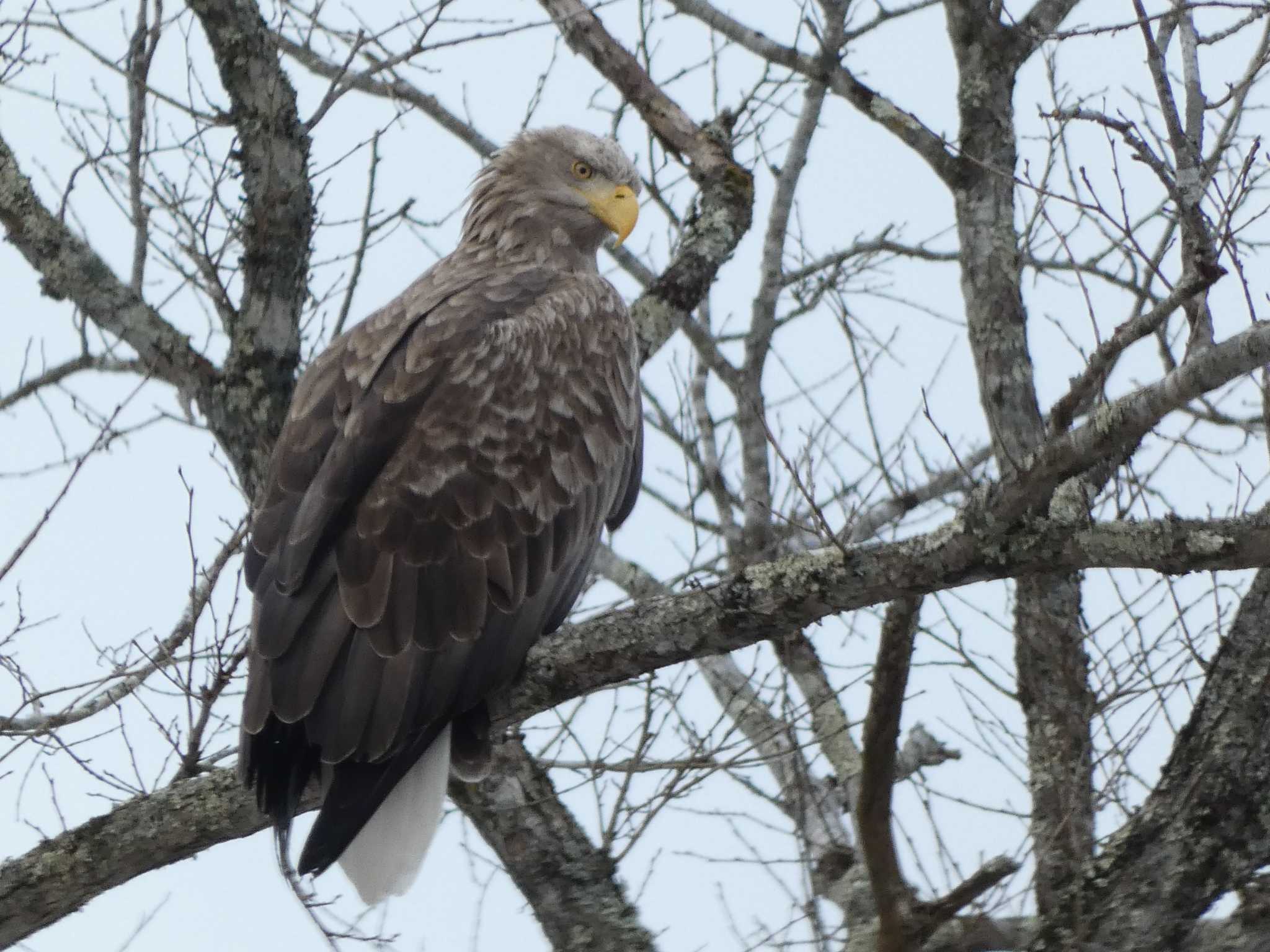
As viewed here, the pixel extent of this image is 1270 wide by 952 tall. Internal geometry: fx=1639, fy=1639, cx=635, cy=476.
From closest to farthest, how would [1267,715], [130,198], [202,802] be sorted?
[202,802]
[1267,715]
[130,198]

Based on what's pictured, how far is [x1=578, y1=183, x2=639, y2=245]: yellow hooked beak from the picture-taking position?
5.65 meters

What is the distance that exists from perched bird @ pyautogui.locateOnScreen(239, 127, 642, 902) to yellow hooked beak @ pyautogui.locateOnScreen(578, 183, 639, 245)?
1.51ft

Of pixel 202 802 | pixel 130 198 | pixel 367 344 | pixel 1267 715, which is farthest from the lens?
pixel 130 198

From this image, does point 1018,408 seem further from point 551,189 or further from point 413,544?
point 413,544

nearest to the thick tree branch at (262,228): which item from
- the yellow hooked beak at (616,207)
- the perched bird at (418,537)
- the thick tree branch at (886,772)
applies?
the perched bird at (418,537)

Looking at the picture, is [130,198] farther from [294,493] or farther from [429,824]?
[429,824]

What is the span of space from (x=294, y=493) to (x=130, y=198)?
1.77m

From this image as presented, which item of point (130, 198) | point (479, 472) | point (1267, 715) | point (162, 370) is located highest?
point (130, 198)

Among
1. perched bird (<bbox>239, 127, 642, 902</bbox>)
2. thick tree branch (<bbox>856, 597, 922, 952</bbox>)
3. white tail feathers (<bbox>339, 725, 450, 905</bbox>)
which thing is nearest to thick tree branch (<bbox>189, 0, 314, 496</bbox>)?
perched bird (<bbox>239, 127, 642, 902</bbox>)

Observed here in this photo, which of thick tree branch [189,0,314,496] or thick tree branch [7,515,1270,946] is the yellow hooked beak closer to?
thick tree branch [189,0,314,496]

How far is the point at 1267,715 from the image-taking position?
14.0 ft

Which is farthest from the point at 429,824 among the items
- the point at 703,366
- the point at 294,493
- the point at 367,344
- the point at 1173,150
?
the point at 703,366

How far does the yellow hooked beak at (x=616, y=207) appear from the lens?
18.5ft

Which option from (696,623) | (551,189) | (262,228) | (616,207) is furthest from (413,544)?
(551,189)
